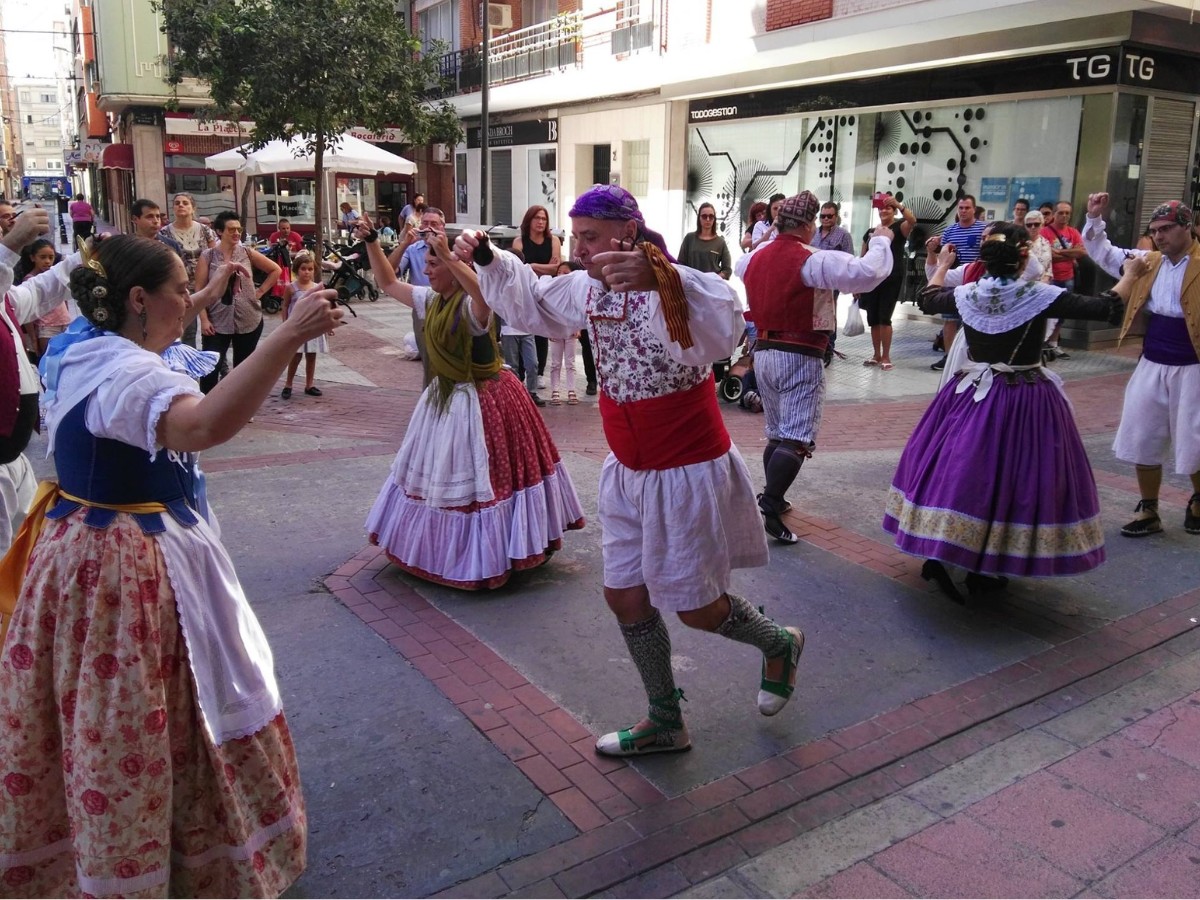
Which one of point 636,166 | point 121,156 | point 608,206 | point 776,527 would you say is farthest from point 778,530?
point 121,156

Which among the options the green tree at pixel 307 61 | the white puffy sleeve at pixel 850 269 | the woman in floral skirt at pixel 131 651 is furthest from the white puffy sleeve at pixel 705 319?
the green tree at pixel 307 61

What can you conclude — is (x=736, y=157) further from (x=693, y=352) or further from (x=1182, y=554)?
(x=693, y=352)

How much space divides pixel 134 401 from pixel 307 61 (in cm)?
1369

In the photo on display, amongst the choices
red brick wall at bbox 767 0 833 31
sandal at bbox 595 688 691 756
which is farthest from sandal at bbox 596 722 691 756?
red brick wall at bbox 767 0 833 31

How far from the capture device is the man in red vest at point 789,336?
543 centimetres

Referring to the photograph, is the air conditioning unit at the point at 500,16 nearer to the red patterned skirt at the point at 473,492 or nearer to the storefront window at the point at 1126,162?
the storefront window at the point at 1126,162

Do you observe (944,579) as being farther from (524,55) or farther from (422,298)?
(524,55)

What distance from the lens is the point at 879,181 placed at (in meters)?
16.5

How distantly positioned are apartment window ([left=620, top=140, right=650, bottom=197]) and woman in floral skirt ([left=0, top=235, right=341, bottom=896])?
20697 millimetres

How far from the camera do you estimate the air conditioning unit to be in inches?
1061

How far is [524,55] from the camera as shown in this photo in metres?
24.1

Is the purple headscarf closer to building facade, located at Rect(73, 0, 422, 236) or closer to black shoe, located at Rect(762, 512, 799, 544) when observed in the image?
black shoe, located at Rect(762, 512, 799, 544)

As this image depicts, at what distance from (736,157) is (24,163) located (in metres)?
117

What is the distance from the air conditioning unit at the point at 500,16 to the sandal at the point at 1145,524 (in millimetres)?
24780
